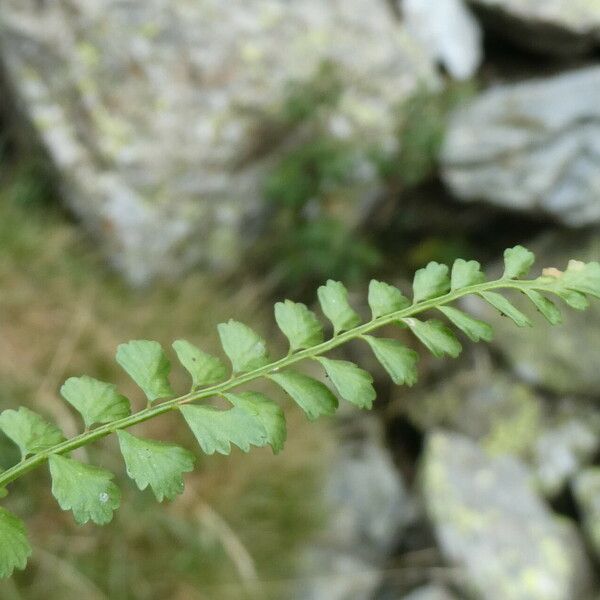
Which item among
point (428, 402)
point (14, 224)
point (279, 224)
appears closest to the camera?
point (14, 224)

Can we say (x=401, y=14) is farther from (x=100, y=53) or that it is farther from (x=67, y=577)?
(x=67, y=577)

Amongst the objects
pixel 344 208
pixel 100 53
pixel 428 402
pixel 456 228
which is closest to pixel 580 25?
pixel 456 228

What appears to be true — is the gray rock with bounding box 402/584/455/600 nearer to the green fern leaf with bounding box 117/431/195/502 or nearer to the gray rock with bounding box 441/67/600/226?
the gray rock with bounding box 441/67/600/226

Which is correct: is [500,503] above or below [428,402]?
below

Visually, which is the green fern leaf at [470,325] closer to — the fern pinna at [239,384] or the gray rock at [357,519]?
the fern pinna at [239,384]

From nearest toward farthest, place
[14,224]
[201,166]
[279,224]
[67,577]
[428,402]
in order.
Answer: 1. [67,577]
2. [14,224]
3. [201,166]
4. [279,224]
5. [428,402]

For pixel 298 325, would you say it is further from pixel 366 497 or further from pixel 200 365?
pixel 366 497
